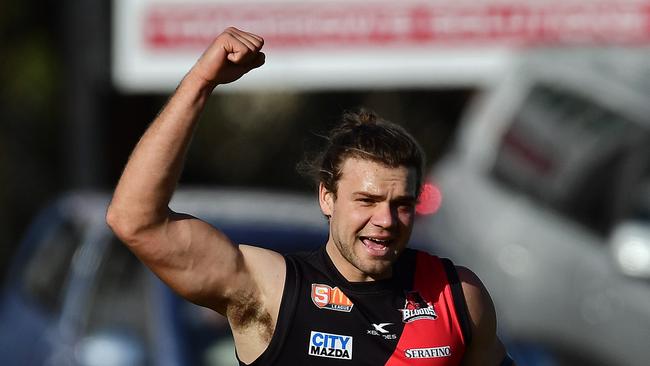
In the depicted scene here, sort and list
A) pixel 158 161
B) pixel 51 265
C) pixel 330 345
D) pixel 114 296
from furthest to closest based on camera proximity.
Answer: pixel 51 265 → pixel 114 296 → pixel 330 345 → pixel 158 161

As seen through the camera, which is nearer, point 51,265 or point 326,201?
point 326,201

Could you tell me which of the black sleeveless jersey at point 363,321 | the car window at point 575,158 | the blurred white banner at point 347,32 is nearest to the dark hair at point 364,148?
the black sleeveless jersey at point 363,321

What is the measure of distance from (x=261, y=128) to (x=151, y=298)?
33.8ft

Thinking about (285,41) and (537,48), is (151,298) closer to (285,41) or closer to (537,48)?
(537,48)

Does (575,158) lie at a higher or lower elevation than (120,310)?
higher

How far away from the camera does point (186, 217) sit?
4035mm

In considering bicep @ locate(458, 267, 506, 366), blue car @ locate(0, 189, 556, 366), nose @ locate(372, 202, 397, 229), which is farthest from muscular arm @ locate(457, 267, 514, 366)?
blue car @ locate(0, 189, 556, 366)

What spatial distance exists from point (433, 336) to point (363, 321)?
19 cm

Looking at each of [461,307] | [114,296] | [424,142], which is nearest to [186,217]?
[461,307]

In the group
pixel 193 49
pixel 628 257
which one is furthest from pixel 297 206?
pixel 193 49

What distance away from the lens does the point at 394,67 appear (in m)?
12.9

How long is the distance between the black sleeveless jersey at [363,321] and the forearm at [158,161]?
411mm

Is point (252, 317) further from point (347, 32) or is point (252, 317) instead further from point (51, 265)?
point (347, 32)

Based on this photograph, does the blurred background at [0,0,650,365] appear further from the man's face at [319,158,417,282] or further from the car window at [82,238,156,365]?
the man's face at [319,158,417,282]
